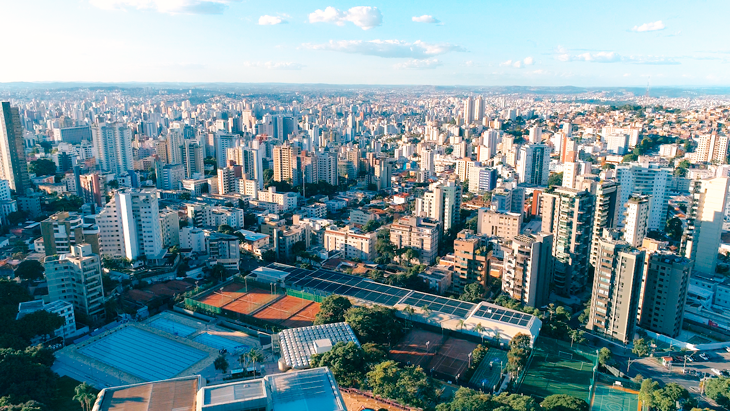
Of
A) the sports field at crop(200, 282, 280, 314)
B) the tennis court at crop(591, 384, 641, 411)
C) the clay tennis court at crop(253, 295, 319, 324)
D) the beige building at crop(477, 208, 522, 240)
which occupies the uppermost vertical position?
the beige building at crop(477, 208, 522, 240)

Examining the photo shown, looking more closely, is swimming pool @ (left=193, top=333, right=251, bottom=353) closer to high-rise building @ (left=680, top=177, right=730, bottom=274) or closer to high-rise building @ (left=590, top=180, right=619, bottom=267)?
high-rise building @ (left=590, top=180, right=619, bottom=267)

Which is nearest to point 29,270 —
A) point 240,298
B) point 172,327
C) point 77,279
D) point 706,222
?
point 77,279

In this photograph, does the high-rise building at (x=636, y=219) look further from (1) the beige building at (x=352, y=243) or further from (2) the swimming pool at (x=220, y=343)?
(2) the swimming pool at (x=220, y=343)

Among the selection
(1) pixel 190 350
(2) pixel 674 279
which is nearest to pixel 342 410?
(1) pixel 190 350

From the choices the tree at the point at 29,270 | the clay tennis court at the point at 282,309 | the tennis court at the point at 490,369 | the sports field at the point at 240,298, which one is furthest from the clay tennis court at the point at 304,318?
the tree at the point at 29,270

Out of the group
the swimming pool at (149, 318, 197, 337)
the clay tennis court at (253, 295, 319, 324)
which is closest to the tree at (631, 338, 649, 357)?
the clay tennis court at (253, 295, 319, 324)

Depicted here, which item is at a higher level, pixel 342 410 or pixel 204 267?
pixel 342 410

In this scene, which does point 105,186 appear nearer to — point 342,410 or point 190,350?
point 190,350
